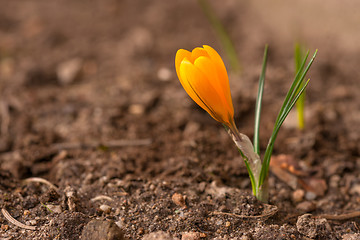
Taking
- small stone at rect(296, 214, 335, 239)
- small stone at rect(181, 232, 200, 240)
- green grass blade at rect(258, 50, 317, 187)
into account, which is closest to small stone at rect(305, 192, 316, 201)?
small stone at rect(296, 214, 335, 239)

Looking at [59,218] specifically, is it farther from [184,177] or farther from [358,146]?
[358,146]

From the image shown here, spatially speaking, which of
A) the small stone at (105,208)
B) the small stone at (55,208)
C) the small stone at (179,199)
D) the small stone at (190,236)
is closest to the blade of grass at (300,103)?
the small stone at (179,199)

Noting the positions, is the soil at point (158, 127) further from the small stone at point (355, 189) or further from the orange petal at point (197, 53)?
the orange petal at point (197, 53)

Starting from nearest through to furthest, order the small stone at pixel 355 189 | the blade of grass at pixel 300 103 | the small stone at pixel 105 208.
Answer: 1. the small stone at pixel 105 208
2. the small stone at pixel 355 189
3. the blade of grass at pixel 300 103

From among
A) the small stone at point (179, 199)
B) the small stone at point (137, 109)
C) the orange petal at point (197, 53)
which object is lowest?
the small stone at point (179, 199)

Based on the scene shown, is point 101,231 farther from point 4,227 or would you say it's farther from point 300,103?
point 300,103

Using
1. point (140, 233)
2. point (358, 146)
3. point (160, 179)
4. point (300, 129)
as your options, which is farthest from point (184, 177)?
point (358, 146)

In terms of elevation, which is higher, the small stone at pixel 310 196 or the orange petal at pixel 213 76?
the orange petal at pixel 213 76

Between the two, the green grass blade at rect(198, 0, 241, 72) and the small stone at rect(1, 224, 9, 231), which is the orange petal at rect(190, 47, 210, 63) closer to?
the small stone at rect(1, 224, 9, 231)
